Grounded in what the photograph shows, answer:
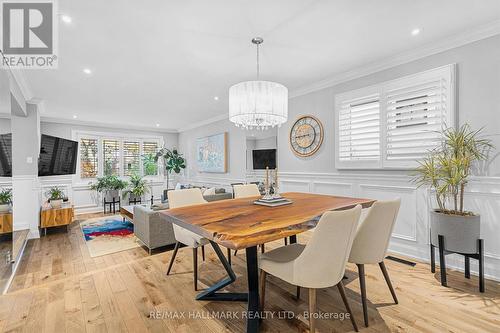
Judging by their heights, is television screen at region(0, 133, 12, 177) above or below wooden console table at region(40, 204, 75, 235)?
above

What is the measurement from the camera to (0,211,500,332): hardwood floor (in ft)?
5.80

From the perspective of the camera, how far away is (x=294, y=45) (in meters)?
2.69

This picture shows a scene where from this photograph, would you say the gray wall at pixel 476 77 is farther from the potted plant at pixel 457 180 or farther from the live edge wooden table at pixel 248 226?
the live edge wooden table at pixel 248 226

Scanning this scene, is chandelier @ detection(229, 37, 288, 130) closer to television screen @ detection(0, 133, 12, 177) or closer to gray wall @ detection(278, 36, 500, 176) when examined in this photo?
gray wall @ detection(278, 36, 500, 176)

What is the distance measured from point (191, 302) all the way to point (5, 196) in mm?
2542

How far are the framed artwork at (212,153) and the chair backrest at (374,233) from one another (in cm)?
441

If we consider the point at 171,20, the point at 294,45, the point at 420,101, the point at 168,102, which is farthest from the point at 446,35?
the point at 168,102

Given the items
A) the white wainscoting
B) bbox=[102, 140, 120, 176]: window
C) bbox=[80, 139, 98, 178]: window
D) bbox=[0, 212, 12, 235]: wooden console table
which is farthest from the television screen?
bbox=[102, 140, 120, 176]: window

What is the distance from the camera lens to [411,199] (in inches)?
117

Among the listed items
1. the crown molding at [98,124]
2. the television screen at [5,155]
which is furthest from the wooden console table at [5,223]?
the crown molding at [98,124]

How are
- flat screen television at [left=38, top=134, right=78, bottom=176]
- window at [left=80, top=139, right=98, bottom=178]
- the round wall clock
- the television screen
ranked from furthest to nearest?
window at [left=80, top=139, right=98, bottom=178], flat screen television at [left=38, top=134, right=78, bottom=176], the round wall clock, the television screen

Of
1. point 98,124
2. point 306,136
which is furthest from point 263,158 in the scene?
point 98,124

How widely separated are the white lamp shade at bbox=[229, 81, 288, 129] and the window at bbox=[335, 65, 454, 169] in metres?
1.40

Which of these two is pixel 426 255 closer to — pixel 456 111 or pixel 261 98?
pixel 456 111
